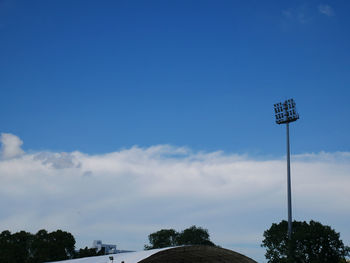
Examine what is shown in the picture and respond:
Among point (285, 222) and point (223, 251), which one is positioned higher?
point (285, 222)

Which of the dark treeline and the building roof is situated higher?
the dark treeline

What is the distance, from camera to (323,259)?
184 feet

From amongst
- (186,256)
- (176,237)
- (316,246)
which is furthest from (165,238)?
(186,256)

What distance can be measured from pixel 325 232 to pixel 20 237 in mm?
59041

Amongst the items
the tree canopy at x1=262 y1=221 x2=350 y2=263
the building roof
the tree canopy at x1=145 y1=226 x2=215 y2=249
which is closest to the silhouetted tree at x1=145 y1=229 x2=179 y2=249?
the tree canopy at x1=145 y1=226 x2=215 y2=249

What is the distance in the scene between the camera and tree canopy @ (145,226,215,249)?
104688 millimetres

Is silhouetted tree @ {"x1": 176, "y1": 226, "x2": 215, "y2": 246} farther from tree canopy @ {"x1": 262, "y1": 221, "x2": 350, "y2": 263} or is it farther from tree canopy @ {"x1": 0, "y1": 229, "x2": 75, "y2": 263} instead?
tree canopy @ {"x1": 262, "y1": 221, "x2": 350, "y2": 263}

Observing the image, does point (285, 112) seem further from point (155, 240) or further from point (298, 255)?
point (155, 240)

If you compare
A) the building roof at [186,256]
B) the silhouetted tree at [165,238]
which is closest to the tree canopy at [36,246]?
the silhouetted tree at [165,238]

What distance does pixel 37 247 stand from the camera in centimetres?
8444

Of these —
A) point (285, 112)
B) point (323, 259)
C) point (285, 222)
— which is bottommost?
point (323, 259)

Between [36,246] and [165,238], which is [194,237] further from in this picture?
[36,246]

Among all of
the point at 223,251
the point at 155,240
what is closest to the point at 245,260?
the point at 223,251

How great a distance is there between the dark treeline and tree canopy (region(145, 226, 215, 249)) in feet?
69.1
